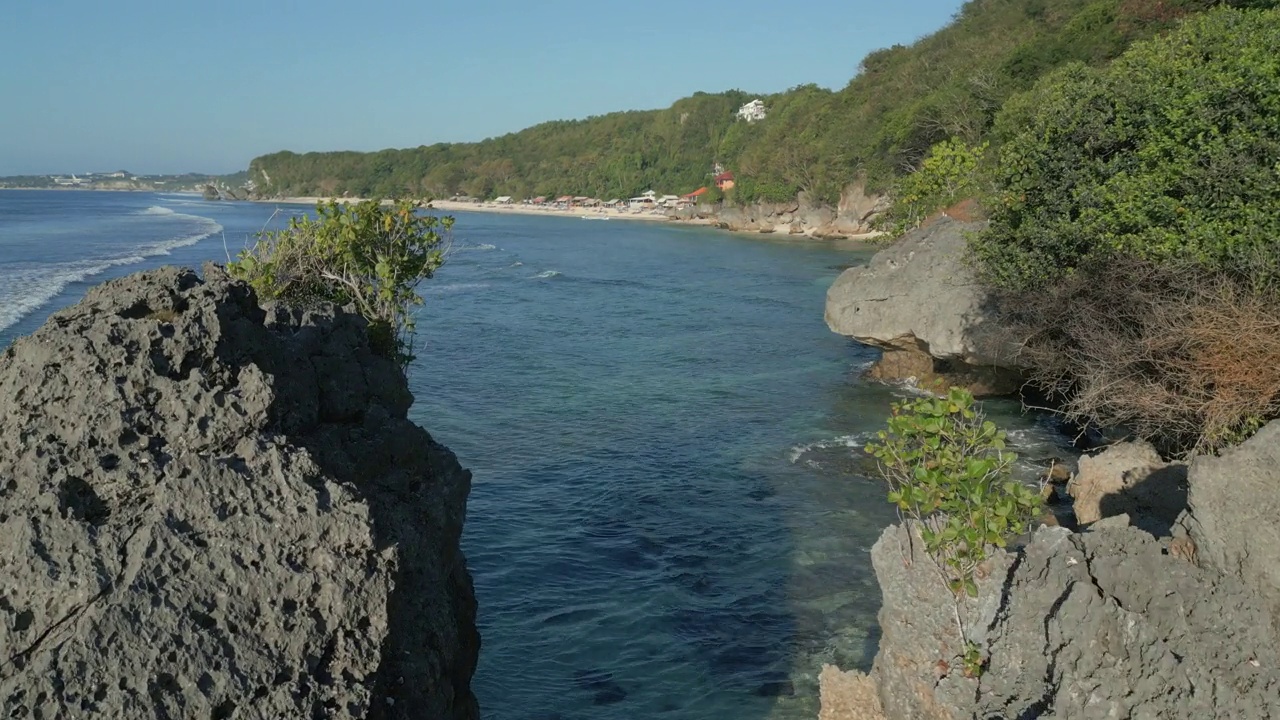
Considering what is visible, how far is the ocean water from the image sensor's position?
12.2 metres

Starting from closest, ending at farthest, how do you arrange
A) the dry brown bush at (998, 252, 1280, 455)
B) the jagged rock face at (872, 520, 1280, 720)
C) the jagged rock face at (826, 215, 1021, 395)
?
the jagged rock face at (872, 520, 1280, 720)
the dry brown bush at (998, 252, 1280, 455)
the jagged rock face at (826, 215, 1021, 395)

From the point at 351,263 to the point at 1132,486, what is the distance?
38.2ft

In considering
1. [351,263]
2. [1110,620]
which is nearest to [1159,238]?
[1110,620]

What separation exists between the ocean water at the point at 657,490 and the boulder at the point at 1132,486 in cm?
342

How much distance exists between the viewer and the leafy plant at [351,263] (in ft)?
43.0

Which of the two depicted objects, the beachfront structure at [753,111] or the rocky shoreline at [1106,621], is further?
the beachfront structure at [753,111]

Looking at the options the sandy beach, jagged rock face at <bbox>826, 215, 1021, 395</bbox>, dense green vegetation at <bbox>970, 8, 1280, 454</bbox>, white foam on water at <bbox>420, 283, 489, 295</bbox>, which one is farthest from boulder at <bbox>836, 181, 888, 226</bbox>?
dense green vegetation at <bbox>970, 8, 1280, 454</bbox>

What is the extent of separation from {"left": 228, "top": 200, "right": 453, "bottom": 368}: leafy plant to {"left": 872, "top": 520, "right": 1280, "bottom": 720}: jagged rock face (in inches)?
303

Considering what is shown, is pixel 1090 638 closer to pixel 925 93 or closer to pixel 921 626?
pixel 921 626

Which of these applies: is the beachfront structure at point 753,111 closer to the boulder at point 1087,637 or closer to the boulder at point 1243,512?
the boulder at point 1243,512

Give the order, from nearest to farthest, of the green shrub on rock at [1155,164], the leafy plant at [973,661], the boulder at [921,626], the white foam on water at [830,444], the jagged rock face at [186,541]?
the jagged rock face at [186,541], the leafy plant at [973,661], the boulder at [921,626], the green shrub on rock at [1155,164], the white foam on water at [830,444]

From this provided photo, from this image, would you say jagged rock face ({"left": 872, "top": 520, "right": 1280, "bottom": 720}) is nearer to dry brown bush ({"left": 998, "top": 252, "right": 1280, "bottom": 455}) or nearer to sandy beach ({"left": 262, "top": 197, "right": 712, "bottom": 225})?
dry brown bush ({"left": 998, "top": 252, "right": 1280, "bottom": 455})

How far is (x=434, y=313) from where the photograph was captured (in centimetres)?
4169

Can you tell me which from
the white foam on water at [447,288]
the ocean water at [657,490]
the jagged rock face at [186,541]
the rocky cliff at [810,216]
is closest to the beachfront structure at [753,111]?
the rocky cliff at [810,216]
